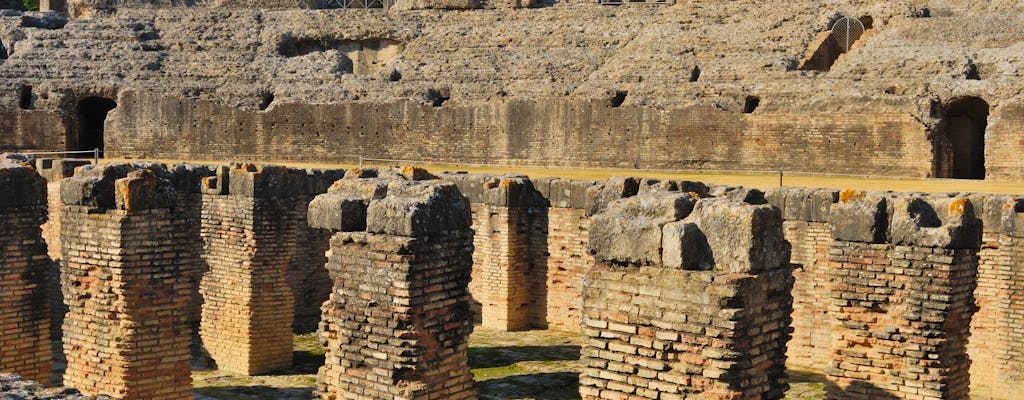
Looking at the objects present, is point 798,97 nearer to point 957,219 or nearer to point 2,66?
point 957,219

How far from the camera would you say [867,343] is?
8930 millimetres

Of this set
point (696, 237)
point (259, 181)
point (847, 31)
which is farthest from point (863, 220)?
point (847, 31)

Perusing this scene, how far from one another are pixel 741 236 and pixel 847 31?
71.2 feet

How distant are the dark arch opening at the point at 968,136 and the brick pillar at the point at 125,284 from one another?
1888 cm

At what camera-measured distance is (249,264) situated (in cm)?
1359

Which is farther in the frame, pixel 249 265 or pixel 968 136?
pixel 968 136

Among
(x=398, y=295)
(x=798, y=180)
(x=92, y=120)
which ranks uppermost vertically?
(x=92, y=120)

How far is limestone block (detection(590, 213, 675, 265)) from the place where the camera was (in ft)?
22.6

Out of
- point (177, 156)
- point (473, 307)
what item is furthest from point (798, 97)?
point (177, 156)

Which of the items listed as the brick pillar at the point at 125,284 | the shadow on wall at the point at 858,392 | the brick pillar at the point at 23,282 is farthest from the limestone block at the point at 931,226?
the brick pillar at the point at 23,282

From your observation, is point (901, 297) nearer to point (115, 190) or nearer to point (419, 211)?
point (419, 211)

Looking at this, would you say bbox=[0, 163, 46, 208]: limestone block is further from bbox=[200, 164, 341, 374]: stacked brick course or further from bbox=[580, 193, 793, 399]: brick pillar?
bbox=[580, 193, 793, 399]: brick pillar

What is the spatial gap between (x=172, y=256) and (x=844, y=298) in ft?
19.4

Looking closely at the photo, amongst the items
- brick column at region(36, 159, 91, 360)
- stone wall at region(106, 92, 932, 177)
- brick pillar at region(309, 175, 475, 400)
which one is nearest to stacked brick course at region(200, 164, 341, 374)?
Answer: brick column at region(36, 159, 91, 360)
